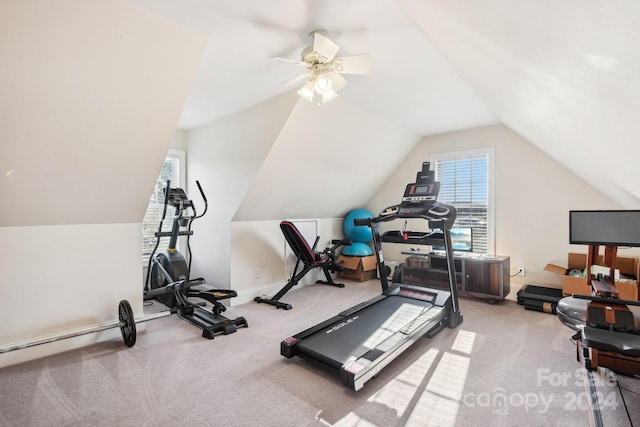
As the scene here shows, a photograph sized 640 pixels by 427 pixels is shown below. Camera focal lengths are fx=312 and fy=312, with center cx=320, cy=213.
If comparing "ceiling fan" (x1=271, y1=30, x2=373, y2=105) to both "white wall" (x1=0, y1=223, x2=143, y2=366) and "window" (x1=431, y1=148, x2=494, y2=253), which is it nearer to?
"white wall" (x1=0, y1=223, x2=143, y2=366)

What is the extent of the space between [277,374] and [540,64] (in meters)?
2.50

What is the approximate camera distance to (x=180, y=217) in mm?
3844

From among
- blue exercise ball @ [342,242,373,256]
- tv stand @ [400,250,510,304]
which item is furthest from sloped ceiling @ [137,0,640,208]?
blue exercise ball @ [342,242,373,256]

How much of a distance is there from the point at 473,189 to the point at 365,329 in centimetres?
326

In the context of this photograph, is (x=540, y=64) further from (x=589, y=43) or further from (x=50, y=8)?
(x=50, y=8)

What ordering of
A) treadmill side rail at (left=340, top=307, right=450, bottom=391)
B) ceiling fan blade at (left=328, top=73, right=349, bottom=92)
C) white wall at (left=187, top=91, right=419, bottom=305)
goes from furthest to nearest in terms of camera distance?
1. white wall at (left=187, top=91, right=419, bottom=305)
2. ceiling fan blade at (left=328, top=73, right=349, bottom=92)
3. treadmill side rail at (left=340, top=307, right=450, bottom=391)

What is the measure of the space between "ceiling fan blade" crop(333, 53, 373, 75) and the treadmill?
5.16 feet

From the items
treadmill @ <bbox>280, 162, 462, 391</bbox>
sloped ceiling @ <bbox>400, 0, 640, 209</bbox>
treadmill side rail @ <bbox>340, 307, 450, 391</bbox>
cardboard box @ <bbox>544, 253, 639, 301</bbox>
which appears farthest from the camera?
cardboard box @ <bbox>544, 253, 639, 301</bbox>

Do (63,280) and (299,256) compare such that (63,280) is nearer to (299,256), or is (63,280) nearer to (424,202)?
(299,256)

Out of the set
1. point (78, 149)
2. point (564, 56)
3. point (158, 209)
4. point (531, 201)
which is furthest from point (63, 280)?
point (531, 201)

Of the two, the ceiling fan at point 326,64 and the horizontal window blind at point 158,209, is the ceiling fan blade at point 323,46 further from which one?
the horizontal window blind at point 158,209

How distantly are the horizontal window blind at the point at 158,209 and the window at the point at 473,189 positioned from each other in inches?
169

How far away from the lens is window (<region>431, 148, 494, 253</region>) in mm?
4781

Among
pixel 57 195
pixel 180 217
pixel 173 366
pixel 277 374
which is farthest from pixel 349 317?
pixel 57 195
